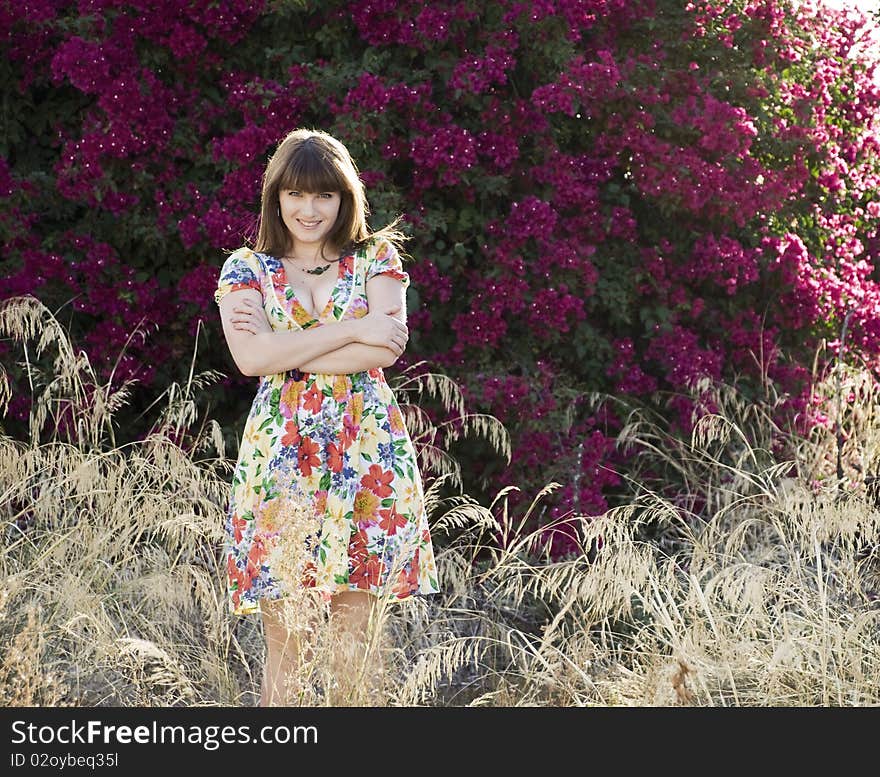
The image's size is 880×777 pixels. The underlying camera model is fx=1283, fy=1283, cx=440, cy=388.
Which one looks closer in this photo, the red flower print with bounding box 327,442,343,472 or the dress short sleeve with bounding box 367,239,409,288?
the red flower print with bounding box 327,442,343,472

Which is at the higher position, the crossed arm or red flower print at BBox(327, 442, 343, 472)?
the crossed arm

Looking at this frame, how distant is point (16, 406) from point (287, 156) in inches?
89.3

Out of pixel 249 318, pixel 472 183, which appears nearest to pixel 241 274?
pixel 249 318

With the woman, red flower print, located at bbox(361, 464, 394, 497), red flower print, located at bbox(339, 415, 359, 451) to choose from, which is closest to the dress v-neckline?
the woman

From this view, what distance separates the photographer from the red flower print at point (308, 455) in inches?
114

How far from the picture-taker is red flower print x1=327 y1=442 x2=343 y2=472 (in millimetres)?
2900

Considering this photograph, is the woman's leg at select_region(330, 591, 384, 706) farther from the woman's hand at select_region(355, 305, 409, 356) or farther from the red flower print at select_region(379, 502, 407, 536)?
the woman's hand at select_region(355, 305, 409, 356)

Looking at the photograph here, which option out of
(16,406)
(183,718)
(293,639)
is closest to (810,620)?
(293,639)

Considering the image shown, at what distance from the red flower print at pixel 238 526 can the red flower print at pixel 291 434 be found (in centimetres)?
20

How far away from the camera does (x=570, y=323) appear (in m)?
4.88

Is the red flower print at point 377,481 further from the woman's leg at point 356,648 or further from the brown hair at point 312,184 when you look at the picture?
the brown hair at point 312,184

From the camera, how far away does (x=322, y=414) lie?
292cm

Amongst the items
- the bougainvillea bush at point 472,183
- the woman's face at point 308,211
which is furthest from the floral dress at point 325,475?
the bougainvillea bush at point 472,183

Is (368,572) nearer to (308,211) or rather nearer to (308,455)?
(308,455)
